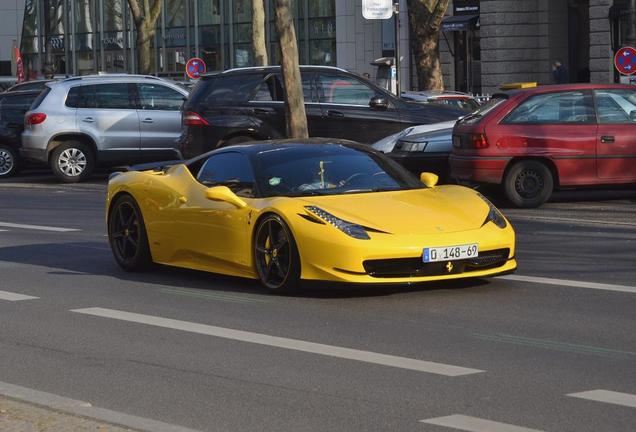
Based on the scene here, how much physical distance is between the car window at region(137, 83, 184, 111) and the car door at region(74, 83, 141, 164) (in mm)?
252

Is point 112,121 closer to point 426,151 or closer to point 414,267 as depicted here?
point 426,151

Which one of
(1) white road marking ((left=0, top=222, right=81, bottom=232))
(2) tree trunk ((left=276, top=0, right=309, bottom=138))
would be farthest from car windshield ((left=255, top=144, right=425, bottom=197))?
(2) tree trunk ((left=276, top=0, right=309, bottom=138))

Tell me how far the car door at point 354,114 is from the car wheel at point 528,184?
5027 millimetres

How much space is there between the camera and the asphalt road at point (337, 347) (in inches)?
277

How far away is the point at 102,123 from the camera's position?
26219 millimetres

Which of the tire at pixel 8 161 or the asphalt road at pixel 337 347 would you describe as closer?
the asphalt road at pixel 337 347

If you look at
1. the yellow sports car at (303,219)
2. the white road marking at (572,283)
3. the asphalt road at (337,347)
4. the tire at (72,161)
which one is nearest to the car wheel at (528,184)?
the asphalt road at (337,347)

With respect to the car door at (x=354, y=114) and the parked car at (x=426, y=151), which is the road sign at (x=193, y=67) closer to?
the car door at (x=354, y=114)

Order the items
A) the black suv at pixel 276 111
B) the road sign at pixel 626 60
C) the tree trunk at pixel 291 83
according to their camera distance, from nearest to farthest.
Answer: the tree trunk at pixel 291 83 < the black suv at pixel 276 111 < the road sign at pixel 626 60

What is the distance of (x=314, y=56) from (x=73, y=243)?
146 ft

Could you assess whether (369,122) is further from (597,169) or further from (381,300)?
(381,300)

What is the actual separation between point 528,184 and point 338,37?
3975cm

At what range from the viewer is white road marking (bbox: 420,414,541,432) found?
257 inches

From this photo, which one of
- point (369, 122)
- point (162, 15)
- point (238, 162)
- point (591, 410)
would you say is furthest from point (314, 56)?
point (591, 410)
